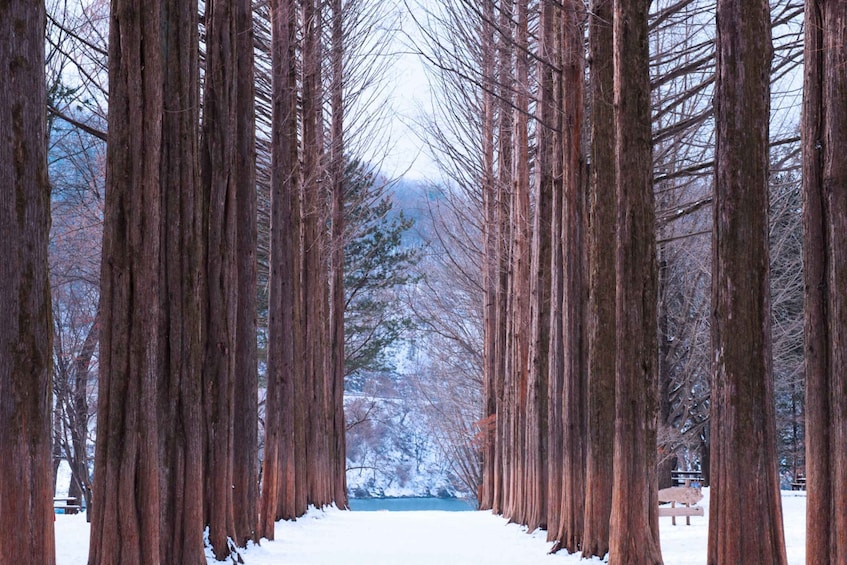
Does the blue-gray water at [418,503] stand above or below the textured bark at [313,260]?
below

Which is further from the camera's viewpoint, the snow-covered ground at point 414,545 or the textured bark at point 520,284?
the textured bark at point 520,284

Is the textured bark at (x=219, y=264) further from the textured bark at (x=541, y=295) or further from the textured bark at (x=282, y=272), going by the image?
the textured bark at (x=541, y=295)

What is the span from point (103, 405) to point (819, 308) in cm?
494

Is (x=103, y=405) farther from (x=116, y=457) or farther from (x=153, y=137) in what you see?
(x=153, y=137)

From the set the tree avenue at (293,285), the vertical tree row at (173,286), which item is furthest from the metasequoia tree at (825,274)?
the vertical tree row at (173,286)

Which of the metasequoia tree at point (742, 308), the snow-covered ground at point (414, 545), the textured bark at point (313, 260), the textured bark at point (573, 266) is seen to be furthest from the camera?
the textured bark at point (313, 260)

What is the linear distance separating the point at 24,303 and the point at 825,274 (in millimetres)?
5172

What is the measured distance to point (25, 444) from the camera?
5.50 m

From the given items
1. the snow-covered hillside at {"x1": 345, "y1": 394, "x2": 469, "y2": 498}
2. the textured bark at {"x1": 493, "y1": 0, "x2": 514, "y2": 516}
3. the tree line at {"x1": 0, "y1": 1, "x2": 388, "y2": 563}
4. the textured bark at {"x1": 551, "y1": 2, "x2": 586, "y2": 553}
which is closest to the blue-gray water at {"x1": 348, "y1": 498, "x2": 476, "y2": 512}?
the snow-covered hillside at {"x1": 345, "y1": 394, "x2": 469, "y2": 498}

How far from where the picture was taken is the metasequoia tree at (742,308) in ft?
Answer: 21.2

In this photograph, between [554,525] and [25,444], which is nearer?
[25,444]

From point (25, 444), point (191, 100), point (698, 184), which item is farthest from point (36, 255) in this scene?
point (698, 184)

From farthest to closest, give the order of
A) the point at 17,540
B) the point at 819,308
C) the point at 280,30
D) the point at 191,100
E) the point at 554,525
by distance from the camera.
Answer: the point at 280,30
the point at 554,525
the point at 191,100
the point at 819,308
the point at 17,540

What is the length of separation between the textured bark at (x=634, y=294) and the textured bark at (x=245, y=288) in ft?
13.9
